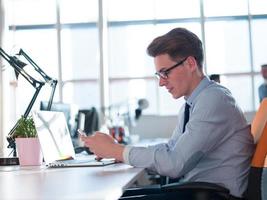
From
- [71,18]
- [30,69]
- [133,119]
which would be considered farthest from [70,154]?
[71,18]

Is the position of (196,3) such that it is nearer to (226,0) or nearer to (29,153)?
(226,0)

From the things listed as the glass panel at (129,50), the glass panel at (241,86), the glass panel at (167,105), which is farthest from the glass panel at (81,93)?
the glass panel at (241,86)

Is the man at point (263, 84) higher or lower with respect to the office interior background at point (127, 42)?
lower

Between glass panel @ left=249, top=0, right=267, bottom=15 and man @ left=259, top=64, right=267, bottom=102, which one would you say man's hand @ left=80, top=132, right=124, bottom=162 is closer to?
man @ left=259, top=64, right=267, bottom=102

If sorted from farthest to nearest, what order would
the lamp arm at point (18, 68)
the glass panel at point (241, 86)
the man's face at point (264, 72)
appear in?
the glass panel at point (241, 86)
the man's face at point (264, 72)
the lamp arm at point (18, 68)

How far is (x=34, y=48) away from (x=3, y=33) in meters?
3.60

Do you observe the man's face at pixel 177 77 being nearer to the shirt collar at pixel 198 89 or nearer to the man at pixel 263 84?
the shirt collar at pixel 198 89

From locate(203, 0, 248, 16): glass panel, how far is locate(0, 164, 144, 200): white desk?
5.42m

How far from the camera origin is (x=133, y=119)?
19.1 feet

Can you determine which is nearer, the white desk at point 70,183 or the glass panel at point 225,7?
the white desk at point 70,183

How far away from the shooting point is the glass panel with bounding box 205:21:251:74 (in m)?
6.60

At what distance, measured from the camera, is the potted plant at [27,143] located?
1959 mm

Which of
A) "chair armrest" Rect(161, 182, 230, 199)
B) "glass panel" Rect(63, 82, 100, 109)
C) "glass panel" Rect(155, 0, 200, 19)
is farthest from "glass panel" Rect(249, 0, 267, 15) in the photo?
"chair armrest" Rect(161, 182, 230, 199)

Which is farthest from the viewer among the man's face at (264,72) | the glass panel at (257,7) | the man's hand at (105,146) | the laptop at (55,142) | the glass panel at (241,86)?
the glass panel at (257,7)
